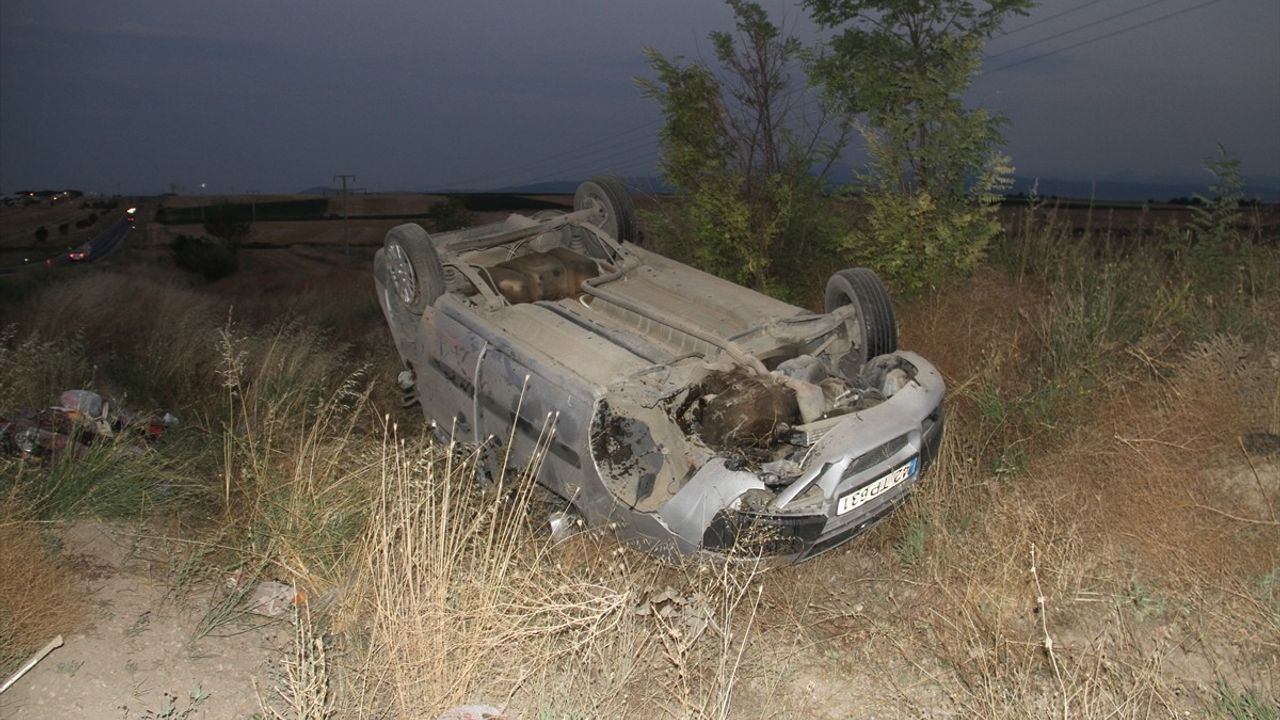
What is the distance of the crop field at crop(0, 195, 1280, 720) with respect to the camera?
3420mm

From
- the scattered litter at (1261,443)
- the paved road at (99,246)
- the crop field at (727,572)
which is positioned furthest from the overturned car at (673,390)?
the paved road at (99,246)

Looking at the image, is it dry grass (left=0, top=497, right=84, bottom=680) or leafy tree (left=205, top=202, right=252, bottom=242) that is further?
leafy tree (left=205, top=202, right=252, bottom=242)

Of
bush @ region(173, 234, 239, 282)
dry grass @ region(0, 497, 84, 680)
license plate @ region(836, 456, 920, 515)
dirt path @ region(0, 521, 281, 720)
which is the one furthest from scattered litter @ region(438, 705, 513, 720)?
bush @ region(173, 234, 239, 282)

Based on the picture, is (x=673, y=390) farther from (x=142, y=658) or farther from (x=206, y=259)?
(x=206, y=259)

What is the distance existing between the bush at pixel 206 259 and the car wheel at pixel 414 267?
2420 cm

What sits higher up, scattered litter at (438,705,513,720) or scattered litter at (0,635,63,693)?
scattered litter at (0,635,63,693)

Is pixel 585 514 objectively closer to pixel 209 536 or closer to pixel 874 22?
pixel 209 536

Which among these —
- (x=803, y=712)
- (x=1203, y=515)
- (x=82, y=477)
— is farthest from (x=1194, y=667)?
(x=82, y=477)

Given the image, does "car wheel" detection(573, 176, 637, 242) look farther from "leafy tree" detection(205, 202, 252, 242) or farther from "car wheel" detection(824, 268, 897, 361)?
"leafy tree" detection(205, 202, 252, 242)

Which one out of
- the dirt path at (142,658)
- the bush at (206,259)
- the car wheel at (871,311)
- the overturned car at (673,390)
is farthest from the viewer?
the bush at (206,259)

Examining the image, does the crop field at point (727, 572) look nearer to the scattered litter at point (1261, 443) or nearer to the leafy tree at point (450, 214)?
the scattered litter at point (1261, 443)

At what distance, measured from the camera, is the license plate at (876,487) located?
Result: 4391mm

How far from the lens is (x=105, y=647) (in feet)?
12.2

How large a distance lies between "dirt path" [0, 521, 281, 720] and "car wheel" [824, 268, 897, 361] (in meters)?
3.69
